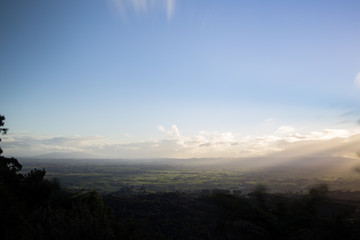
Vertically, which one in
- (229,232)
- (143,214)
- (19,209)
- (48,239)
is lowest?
(143,214)

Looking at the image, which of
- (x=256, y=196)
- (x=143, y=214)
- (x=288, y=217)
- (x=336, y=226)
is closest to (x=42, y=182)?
(x=256, y=196)

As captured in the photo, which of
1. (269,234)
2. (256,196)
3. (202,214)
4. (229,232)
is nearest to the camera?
(269,234)

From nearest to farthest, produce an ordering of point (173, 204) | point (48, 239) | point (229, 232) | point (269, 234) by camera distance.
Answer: point (48, 239) < point (269, 234) < point (229, 232) < point (173, 204)

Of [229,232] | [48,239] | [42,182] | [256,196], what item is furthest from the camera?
[42,182]

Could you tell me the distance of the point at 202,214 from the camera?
37.5 m

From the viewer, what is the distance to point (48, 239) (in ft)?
23.0

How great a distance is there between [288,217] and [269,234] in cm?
111

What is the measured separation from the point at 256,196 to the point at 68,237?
796 centimetres

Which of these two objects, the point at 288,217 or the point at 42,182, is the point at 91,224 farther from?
the point at 42,182

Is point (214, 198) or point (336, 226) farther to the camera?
point (214, 198)

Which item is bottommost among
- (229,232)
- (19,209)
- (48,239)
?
(229,232)

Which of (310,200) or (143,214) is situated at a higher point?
(310,200)

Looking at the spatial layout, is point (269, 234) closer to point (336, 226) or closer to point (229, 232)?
point (229, 232)

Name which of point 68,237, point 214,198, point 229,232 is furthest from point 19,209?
point 229,232
